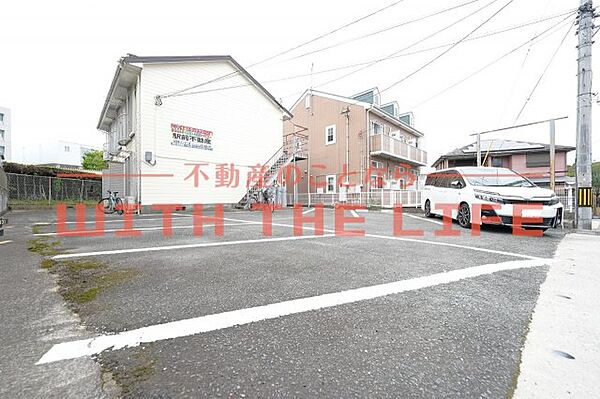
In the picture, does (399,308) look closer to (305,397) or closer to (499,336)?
(499,336)

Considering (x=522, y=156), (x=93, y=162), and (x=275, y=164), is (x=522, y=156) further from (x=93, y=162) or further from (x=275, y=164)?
(x=93, y=162)

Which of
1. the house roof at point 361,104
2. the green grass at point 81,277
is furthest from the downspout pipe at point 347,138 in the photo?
the green grass at point 81,277

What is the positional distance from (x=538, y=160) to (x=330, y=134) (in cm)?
1830

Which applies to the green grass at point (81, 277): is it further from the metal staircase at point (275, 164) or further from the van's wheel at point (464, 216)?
the metal staircase at point (275, 164)

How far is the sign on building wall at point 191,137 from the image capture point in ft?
42.5

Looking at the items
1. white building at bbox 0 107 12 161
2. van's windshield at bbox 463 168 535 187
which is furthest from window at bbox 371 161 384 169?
white building at bbox 0 107 12 161

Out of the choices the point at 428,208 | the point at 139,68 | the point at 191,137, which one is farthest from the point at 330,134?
the point at 139,68

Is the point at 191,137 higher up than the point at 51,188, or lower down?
higher up

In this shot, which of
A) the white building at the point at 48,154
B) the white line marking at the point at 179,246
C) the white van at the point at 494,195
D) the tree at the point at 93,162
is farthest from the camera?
the white building at the point at 48,154

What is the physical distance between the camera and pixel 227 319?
190cm

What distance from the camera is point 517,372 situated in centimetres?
138

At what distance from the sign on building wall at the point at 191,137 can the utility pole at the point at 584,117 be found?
44.1ft

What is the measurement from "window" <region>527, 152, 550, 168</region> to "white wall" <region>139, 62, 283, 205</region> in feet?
71.7

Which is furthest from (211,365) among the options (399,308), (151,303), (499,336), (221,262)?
(221,262)
